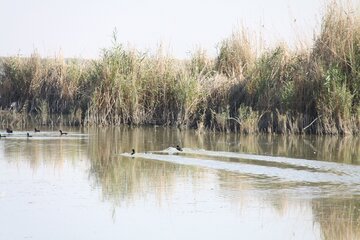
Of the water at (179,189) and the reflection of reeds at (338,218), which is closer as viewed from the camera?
the reflection of reeds at (338,218)

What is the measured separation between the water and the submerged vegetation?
195 cm

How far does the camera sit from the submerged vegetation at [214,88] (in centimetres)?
1742

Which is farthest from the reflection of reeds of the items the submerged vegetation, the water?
the submerged vegetation

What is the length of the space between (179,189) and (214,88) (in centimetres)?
1006

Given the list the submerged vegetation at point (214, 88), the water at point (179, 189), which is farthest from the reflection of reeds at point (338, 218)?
the submerged vegetation at point (214, 88)

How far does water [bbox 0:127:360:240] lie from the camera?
7867 millimetres

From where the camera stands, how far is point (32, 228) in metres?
7.78

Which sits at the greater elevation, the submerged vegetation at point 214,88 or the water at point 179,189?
the submerged vegetation at point 214,88

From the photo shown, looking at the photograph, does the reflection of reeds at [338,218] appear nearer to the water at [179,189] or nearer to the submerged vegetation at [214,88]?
the water at [179,189]

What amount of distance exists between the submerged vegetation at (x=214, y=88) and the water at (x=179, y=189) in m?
1.95

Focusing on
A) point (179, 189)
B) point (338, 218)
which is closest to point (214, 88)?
point (179, 189)

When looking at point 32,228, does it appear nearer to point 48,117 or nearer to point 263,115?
point 263,115

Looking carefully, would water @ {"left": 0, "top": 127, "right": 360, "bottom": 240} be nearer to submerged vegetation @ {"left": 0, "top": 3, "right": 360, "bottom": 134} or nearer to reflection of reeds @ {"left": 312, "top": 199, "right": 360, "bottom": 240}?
reflection of reeds @ {"left": 312, "top": 199, "right": 360, "bottom": 240}

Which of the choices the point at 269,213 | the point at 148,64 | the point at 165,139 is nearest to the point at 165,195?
the point at 269,213
